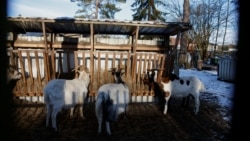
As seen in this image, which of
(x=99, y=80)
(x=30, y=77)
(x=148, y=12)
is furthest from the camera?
(x=148, y=12)

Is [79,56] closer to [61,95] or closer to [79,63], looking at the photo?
[79,63]

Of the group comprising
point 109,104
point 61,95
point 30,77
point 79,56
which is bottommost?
point 109,104

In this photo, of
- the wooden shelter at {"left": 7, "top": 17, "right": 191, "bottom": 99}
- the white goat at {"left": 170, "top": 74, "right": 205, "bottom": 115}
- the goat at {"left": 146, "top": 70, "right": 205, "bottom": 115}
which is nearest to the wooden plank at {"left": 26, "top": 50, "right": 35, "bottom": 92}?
the wooden shelter at {"left": 7, "top": 17, "right": 191, "bottom": 99}

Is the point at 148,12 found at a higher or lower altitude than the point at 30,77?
higher

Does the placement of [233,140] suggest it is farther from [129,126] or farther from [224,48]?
[224,48]

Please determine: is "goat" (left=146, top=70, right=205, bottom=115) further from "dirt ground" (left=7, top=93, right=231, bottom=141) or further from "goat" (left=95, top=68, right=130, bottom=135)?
"goat" (left=95, top=68, right=130, bottom=135)

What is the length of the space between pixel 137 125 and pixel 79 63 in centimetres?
398

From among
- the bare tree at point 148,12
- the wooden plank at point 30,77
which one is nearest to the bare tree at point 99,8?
the bare tree at point 148,12

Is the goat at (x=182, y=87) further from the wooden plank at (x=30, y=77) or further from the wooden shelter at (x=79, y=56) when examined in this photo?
the wooden plank at (x=30, y=77)

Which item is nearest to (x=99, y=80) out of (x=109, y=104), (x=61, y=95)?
(x=61, y=95)

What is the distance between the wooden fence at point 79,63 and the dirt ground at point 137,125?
2.53ft

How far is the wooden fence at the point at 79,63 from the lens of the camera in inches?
351

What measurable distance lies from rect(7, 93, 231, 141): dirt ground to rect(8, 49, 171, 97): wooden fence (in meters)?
0.77

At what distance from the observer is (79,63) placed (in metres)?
9.70
